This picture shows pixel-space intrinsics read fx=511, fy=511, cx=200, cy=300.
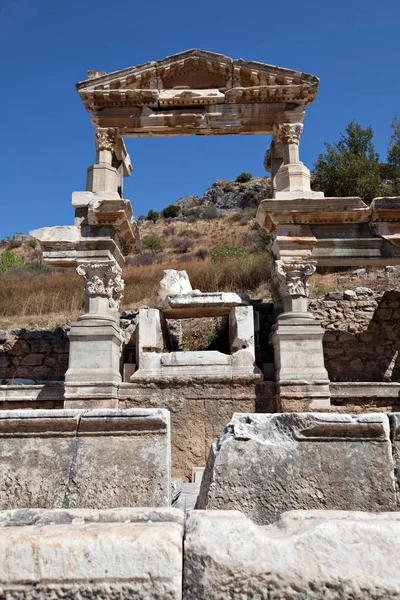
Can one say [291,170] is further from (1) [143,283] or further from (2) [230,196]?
(2) [230,196]

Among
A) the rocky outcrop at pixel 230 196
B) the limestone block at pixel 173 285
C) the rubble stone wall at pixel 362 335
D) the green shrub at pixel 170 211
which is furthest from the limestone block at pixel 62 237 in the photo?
the green shrub at pixel 170 211

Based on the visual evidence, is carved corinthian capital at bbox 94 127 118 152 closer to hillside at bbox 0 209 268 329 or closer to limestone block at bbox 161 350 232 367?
limestone block at bbox 161 350 232 367

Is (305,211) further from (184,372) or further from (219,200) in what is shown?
(219,200)

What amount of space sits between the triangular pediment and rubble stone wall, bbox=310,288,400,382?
4.78 m

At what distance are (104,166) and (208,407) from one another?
4.98 m

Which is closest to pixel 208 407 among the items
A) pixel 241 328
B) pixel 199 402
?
pixel 199 402

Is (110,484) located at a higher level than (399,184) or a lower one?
lower

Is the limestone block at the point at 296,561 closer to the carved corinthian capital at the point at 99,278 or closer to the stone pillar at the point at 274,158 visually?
the carved corinthian capital at the point at 99,278

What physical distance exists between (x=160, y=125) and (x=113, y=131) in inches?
36.4

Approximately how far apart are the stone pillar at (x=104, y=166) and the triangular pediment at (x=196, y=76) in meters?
0.81

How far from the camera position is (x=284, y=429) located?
296 centimetres

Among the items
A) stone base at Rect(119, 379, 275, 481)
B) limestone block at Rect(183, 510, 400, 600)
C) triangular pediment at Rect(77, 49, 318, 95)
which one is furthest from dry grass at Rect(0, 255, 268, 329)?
limestone block at Rect(183, 510, 400, 600)

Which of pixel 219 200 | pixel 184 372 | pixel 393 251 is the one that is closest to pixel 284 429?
pixel 184 372

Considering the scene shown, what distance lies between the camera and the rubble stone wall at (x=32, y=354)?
11.1 m
